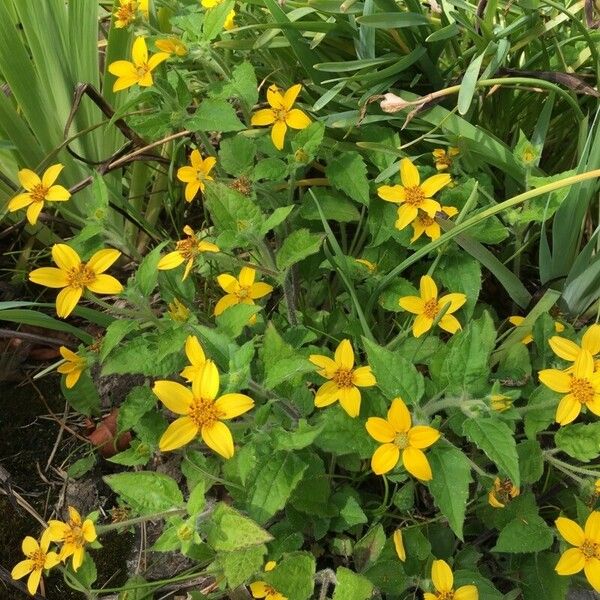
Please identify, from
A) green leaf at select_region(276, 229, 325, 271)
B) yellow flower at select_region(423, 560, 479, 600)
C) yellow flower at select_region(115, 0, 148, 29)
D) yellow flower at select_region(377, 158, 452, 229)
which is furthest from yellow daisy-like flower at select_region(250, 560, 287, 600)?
yellow flower at select_region(115, 0, 148, 29)

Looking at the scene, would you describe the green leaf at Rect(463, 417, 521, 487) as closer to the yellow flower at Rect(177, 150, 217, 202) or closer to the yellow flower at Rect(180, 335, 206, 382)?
the yellow flower at Rect(180, 335, 206, 382)

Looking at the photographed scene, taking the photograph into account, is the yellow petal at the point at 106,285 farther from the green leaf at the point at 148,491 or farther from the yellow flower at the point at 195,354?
the green leaf at the point at 148,491

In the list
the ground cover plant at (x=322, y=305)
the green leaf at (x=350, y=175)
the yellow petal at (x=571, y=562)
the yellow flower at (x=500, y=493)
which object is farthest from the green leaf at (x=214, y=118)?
the yellow petal at (x=571, y=562)

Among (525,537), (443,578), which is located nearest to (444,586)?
(443,578)

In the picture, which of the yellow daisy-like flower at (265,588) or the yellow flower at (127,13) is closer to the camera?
the yellow daisy-like flower at (265,588)

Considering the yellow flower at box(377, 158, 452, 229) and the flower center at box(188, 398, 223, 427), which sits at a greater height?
the yellow flower at box(377, 158, 452, 229)

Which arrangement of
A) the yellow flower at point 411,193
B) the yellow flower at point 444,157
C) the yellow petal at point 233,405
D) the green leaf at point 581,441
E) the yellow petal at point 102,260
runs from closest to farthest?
the yellow petal at point 233,405 < the green leaf at point 581,441 < the yellow petal at point 102,260 < the yellow flower at point 411,193 < the yellow flower at point 444,157
